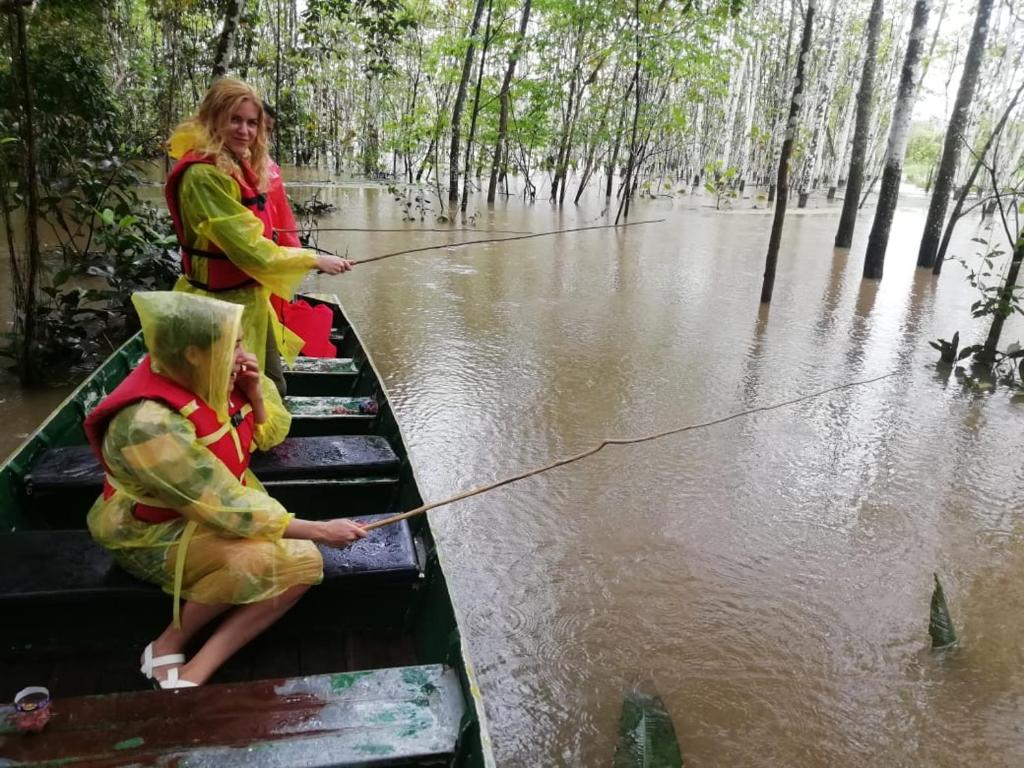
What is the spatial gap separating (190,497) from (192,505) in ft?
0.09

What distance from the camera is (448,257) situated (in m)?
10.9

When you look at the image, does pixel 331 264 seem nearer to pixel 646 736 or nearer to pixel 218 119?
pixel 218 119

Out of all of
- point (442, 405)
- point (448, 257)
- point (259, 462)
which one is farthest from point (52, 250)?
point (259, 462)

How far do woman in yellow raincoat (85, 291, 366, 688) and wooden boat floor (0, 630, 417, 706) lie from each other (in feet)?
0.48

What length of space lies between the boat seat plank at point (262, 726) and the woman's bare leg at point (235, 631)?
192 millimetres

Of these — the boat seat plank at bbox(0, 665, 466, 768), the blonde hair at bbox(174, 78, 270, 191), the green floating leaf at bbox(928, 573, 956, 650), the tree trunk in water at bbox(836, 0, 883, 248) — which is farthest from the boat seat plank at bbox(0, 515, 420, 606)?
the tree trunk in water at bbox(836, 0, 883, 248)

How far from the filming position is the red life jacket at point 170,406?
78.7 inches

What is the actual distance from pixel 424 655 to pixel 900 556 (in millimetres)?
2690

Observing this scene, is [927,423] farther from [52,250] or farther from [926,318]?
[52,250]

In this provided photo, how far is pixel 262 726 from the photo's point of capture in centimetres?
187

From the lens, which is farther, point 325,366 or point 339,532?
point 325,366

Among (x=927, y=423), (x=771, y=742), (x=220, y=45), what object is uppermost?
(x=220, y=45)

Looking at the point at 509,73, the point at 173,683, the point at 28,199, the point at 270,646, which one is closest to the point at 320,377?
the point at 28,199

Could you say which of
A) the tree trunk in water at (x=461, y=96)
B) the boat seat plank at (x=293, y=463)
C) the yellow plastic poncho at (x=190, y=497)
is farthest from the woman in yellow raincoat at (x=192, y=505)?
the tree trunk in water at (x=461, y=96)
